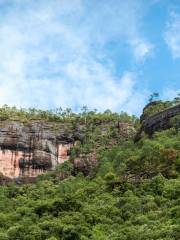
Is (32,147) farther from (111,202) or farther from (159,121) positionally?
(111,202)

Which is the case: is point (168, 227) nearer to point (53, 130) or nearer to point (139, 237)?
point (139, 237)

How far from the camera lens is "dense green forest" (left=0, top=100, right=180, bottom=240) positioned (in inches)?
1162

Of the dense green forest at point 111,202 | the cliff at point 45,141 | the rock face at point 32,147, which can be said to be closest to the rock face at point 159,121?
the dense green forest at point 111,202

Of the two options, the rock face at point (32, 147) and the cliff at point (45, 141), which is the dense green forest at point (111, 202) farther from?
the rock face at point (32, 147)

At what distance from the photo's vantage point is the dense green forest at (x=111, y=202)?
A: 29516 millimetres

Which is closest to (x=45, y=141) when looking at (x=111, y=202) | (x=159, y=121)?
(x=159, y=121)

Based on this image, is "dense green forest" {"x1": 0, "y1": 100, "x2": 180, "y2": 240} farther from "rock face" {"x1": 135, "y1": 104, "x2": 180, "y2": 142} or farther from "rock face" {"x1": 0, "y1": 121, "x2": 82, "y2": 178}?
"rock face" {"x1": 0, "y1": 121, "x2": 82, "y2": 178}

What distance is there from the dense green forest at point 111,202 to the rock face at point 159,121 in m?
2.26

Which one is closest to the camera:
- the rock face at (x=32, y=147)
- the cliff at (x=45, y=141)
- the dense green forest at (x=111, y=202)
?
the dense green forest at (x=111, y=202)

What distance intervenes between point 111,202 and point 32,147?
27.1 meters

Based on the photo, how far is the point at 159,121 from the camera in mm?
51375

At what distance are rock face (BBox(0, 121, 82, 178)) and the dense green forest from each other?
34.9ft

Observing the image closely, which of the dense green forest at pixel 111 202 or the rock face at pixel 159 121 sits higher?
the rock face at pixel 159 121

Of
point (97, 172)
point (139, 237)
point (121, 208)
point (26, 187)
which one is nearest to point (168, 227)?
point (139, 237)
